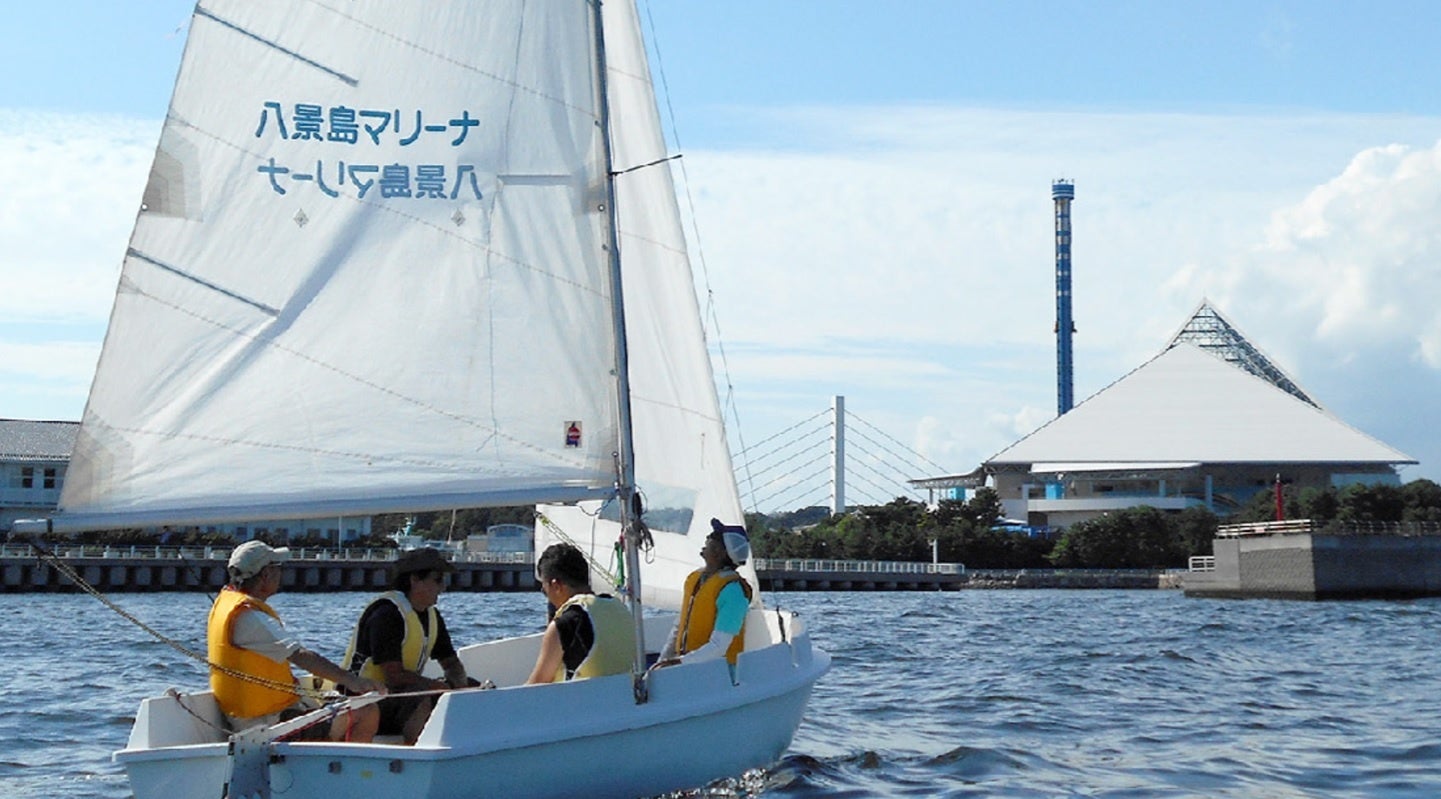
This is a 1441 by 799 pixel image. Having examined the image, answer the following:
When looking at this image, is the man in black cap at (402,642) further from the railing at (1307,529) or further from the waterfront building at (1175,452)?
the waterfront building at (1175,452)

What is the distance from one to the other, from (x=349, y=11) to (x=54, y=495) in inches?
2452

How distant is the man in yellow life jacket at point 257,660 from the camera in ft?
28.1

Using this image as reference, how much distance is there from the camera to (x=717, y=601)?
10.8 meters

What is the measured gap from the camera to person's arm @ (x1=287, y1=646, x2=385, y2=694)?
850cm

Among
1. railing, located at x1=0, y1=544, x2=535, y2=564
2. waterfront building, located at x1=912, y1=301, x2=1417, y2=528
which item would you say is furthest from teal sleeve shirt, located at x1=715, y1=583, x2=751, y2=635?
waterfront building, located at x1=912, y1=301, x2=1417, y2=528

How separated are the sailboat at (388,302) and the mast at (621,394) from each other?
0.05ft

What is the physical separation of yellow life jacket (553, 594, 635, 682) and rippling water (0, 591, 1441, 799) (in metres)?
2.02

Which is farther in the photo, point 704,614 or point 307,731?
point 704,614

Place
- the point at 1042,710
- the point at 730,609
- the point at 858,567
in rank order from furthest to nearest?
1. the point at 858,567
2. the point at 1042,710
3. the point at 730,609

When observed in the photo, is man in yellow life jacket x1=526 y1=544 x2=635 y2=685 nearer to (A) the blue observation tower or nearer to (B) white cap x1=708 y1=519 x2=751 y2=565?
(B) white cap x1=708 y1=519 x2=751 y2=565

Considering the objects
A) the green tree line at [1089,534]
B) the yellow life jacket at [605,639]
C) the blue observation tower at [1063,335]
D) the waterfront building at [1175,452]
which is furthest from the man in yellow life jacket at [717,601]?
the blue observation tower at [1063,335]

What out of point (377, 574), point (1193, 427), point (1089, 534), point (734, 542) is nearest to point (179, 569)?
point (377, 574)

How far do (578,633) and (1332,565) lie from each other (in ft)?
161

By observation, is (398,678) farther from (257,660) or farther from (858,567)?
(858,567)
